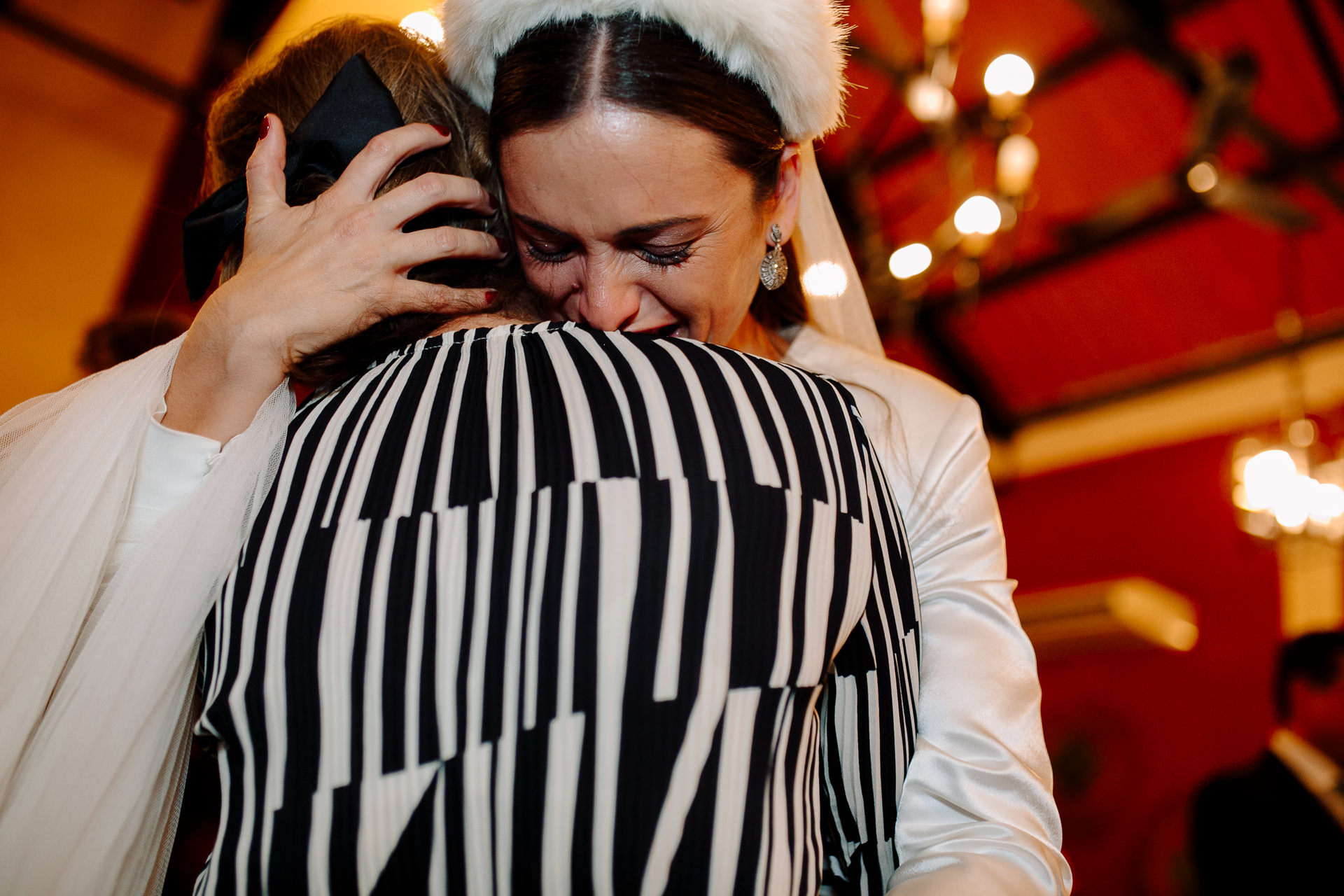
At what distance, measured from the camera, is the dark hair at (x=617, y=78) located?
1.02 m

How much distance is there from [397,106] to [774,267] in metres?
0.53

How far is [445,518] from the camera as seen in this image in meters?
0.67

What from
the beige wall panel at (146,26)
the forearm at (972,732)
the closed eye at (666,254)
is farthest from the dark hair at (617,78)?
the beige wall panel at (146,26)

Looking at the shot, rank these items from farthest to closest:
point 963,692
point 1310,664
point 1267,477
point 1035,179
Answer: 1. point 1035,179
2. point 1267,477
3. point 1310,664
4. point 963,692

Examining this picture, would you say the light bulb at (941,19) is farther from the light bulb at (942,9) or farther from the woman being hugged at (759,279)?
the woman being hugged at (759,279)

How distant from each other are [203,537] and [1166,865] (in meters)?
6.34

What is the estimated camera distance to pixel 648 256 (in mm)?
1109

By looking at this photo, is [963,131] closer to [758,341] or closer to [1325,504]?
[1325,504]

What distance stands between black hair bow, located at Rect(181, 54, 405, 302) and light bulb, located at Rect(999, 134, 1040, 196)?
9.07 feet

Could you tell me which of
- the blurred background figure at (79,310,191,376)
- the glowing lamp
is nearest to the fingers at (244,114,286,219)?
the blurred background figure at (79,310,191,376)

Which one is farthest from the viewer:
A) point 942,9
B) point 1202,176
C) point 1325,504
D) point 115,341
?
point 1325,504

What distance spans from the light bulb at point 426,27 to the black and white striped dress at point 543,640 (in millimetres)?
642

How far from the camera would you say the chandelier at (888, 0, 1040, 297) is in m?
3.23

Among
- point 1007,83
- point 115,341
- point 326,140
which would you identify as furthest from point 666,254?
point 1007,83
